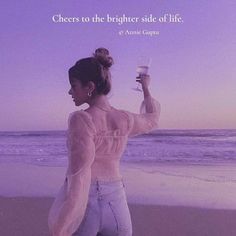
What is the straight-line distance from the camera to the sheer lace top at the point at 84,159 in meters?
1.31

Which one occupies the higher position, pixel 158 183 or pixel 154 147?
pixel 154 147

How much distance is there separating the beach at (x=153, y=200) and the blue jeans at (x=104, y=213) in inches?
46.8

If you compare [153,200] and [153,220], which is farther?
[153,200]

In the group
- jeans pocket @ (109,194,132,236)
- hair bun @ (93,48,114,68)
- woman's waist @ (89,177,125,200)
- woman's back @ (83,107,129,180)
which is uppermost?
hair bun @ (93,48,114,68)

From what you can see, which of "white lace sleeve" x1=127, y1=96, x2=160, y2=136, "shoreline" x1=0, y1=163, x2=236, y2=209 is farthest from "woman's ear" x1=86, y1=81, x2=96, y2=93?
"shoreline" x1=0, y1=163, x2=236, y2=209

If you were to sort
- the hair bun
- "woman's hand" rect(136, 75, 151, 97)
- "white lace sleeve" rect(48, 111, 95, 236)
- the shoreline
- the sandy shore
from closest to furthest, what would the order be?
"white lace sleeve" rect(48, 111, 95, 236) → the hair bun → "woman's hand" rect(136, 75, 151, 97) → the sandy shore → the shoreline

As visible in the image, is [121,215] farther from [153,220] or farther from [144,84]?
[153,220]

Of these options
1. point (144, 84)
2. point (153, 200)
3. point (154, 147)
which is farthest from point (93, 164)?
point (154, 147)

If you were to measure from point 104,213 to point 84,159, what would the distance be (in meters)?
0.16

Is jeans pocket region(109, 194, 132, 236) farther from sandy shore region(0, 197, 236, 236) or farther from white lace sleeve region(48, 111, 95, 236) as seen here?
sandy shore region(0, 197, 236, 236)

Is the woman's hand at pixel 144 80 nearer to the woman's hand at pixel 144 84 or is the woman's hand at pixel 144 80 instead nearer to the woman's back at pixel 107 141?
the woman's hand at pixel 144 84

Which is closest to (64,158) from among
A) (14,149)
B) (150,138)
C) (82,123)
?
(14,149)

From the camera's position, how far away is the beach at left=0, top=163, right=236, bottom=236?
258cm

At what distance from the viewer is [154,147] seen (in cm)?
297
